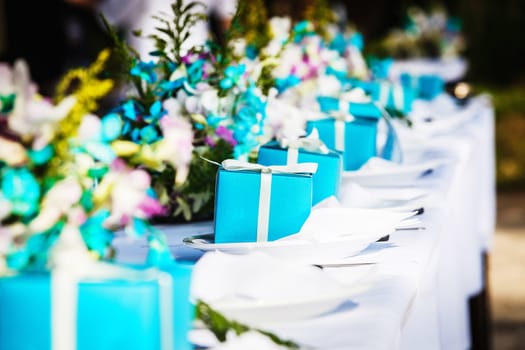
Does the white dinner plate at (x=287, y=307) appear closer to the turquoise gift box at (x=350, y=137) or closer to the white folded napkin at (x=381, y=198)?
the white folded napkin at (x=381, y=198)

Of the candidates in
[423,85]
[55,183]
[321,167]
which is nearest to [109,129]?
[55,183]

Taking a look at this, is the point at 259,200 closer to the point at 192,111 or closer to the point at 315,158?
the point at 315,158

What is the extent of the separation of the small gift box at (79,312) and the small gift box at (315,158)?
79 cm

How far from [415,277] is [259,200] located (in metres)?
0.28

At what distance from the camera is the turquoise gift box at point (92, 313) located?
91cm

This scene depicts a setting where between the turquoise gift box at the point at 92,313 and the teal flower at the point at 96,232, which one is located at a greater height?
the teal flower at the point at 96,232

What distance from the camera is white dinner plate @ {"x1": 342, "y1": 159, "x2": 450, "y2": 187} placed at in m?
2.02

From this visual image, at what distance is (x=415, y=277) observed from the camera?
4.37 feet

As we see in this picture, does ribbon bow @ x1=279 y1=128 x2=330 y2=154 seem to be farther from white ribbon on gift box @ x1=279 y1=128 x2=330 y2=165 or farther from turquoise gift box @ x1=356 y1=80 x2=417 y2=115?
turquoise gift box @ x1=356 y1=80 x2=417 y2=115

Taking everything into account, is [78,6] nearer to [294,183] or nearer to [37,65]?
[37,65]

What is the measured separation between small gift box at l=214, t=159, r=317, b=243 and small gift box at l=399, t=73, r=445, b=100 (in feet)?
8.81

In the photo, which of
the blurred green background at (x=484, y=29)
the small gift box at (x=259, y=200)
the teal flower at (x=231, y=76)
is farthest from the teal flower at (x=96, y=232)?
the blurred green background at (x=484, y=29)

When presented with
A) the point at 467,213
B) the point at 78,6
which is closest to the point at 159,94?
the point at 467,213

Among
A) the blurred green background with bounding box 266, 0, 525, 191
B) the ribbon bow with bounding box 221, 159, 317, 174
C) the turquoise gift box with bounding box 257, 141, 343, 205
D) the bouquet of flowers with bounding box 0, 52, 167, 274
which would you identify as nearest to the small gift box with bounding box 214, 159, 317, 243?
the ribbon bow with bounding box 221, 159, 317, 174
